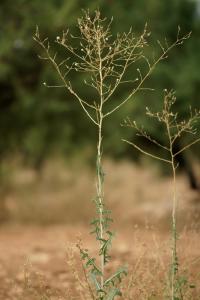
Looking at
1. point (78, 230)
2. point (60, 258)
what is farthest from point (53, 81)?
point (60, 258)

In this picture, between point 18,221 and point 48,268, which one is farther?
point 18,221

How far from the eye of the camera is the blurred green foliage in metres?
11.8

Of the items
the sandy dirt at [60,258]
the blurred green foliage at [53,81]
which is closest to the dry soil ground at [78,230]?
the sandy dirt at [60,258]

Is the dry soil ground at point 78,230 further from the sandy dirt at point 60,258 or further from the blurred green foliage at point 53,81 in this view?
the blurred green foliage at point 53,81

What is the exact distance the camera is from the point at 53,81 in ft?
39.1

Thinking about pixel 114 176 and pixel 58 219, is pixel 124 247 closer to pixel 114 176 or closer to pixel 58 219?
pixel 58 219

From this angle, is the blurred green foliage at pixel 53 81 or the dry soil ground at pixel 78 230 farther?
the blurred green foliage at pixel 53 81

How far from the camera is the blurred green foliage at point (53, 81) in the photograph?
11820mm

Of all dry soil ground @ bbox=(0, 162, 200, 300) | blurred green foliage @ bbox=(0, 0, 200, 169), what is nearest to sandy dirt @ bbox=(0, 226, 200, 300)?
dry soil ground @ bbox=(0, 162, 200, 300)

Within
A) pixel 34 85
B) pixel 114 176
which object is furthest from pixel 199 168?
pixel 34 85

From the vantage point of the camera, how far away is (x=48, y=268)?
7961 mm

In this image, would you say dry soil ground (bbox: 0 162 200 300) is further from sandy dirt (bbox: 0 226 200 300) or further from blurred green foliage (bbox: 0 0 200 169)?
blurred green foliage (bbox: 0 0 200 169)

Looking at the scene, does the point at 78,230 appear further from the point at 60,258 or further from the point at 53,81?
the point at 60,258

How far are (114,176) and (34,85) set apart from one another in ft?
25.8
